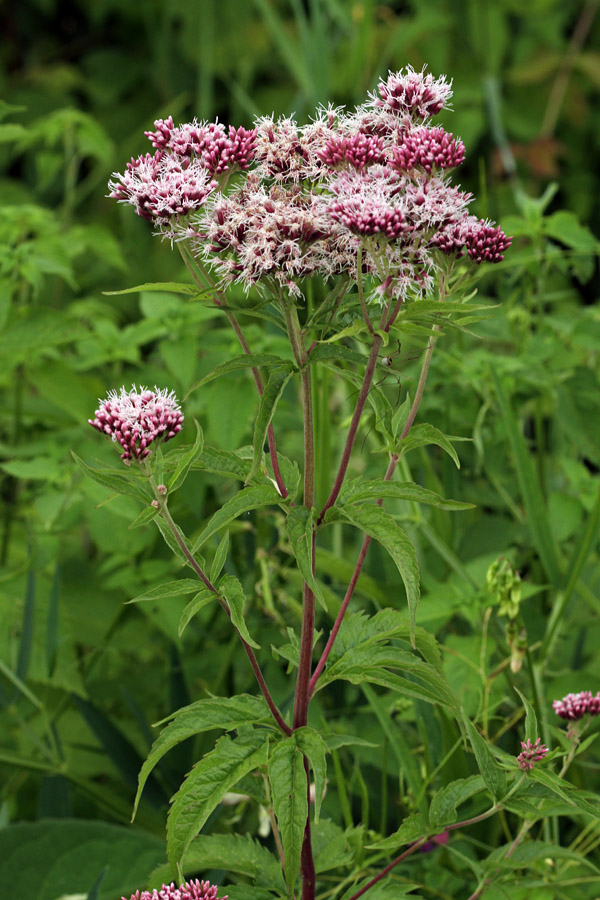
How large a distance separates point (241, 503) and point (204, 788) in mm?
243

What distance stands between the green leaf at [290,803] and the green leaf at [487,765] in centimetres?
A: 16

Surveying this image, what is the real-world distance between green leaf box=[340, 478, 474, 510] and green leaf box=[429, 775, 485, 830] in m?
0.29

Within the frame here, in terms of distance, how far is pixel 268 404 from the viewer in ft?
2.67

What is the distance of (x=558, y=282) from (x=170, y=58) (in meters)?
1.76

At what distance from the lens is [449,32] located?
3.46 meters

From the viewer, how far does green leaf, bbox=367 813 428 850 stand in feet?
2.86

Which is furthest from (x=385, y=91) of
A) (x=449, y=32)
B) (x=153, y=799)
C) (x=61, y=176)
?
(x=61, y=176)

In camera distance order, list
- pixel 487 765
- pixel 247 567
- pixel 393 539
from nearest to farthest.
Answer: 1. pixel 393 539
2. pixel 487 765
3. pixel 247 567

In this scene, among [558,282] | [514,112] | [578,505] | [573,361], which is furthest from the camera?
[514,112]

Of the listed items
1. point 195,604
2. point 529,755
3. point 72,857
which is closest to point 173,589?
point 195,604

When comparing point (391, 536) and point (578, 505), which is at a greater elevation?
point (578, 505)

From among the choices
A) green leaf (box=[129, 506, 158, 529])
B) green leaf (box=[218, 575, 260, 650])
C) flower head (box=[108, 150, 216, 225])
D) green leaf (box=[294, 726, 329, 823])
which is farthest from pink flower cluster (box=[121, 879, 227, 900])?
flower head (box=[108, 150, 216, 225])

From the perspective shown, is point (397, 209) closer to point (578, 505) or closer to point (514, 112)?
point (578, 505)

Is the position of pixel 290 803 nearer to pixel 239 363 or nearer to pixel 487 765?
pixel 487 765
